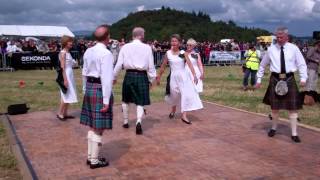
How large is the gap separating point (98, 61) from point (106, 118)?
78 cm

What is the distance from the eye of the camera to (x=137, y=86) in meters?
8.59

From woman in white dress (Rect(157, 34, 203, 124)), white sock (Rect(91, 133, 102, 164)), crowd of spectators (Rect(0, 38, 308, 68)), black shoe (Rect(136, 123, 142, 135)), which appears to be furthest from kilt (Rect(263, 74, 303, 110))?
crowd of spectators (Rect(0, 38, 308, 68))

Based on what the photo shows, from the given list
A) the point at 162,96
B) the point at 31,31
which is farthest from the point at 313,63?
the point at 31,31

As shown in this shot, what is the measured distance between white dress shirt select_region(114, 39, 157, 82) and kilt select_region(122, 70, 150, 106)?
0.14m

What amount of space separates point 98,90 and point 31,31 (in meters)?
33.4

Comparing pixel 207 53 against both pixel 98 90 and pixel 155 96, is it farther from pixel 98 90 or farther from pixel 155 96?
pixel 98 90

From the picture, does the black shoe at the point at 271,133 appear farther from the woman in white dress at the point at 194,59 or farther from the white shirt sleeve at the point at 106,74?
the white shirt sleeve at the point at 106,74

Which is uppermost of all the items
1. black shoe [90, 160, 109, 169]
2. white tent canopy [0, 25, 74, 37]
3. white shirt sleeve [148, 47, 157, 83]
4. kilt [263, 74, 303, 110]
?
white tent canopy [0, 25, 74, 37]

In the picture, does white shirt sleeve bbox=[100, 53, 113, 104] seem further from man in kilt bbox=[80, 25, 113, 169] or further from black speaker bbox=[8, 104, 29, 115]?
black speaker bbox=[8, 104, 29, 115]

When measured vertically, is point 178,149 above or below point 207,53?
below

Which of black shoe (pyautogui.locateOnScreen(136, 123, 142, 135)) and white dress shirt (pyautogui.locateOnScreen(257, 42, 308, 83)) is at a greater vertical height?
white dress shirt (pyautogui.locateOnScreen(257, 42, 308, 83))

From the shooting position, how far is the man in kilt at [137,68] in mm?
8359

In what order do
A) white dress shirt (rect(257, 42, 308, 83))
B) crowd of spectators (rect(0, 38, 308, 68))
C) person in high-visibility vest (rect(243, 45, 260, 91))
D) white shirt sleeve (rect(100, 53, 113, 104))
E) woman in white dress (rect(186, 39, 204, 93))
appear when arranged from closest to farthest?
1. white shirt sleeve (rect(100, 53, 113, 104))
2. white dress shirt (rect(257, 42, 308, 83))
3. woman in white dress (rect(186, 39, 204, 93))
4. person in high-visibility vest (rect(243, 45, 260, 91))
5. crowd of spectators (rect(0, 38, 308, 68))

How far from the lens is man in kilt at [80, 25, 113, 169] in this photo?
6.16m
